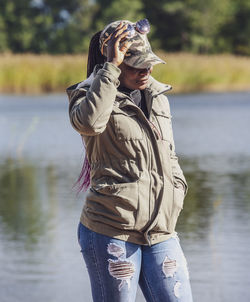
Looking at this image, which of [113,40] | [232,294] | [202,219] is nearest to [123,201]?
[113,40]

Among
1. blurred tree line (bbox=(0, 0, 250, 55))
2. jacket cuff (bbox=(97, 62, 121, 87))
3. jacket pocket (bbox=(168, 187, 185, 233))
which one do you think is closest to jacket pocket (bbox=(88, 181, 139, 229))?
jacket pocket (bbox=(168, 187, 185, 233))

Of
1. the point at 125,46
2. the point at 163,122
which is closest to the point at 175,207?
the point at 163,122

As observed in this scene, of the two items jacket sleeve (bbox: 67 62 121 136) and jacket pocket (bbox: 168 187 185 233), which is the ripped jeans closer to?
jacket pocket (bbox: 168 187 185 233)

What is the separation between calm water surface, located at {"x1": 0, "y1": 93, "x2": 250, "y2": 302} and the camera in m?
5.72

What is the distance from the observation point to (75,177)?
36.4 feet

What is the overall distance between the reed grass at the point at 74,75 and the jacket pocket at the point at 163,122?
96.1ft

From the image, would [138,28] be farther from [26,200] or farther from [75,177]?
[75,177]

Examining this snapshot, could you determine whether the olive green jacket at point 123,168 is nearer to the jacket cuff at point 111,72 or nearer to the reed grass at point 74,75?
the jacket cuff at point 111,72

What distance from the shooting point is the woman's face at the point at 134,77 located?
3.53 m

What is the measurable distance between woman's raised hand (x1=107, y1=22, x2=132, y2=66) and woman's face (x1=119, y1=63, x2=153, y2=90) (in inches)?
2.7

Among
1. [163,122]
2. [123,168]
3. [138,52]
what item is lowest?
[123,168]

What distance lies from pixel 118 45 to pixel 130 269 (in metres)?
0.82

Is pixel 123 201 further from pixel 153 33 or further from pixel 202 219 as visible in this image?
pixel 153 33

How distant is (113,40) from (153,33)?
67985 mm
